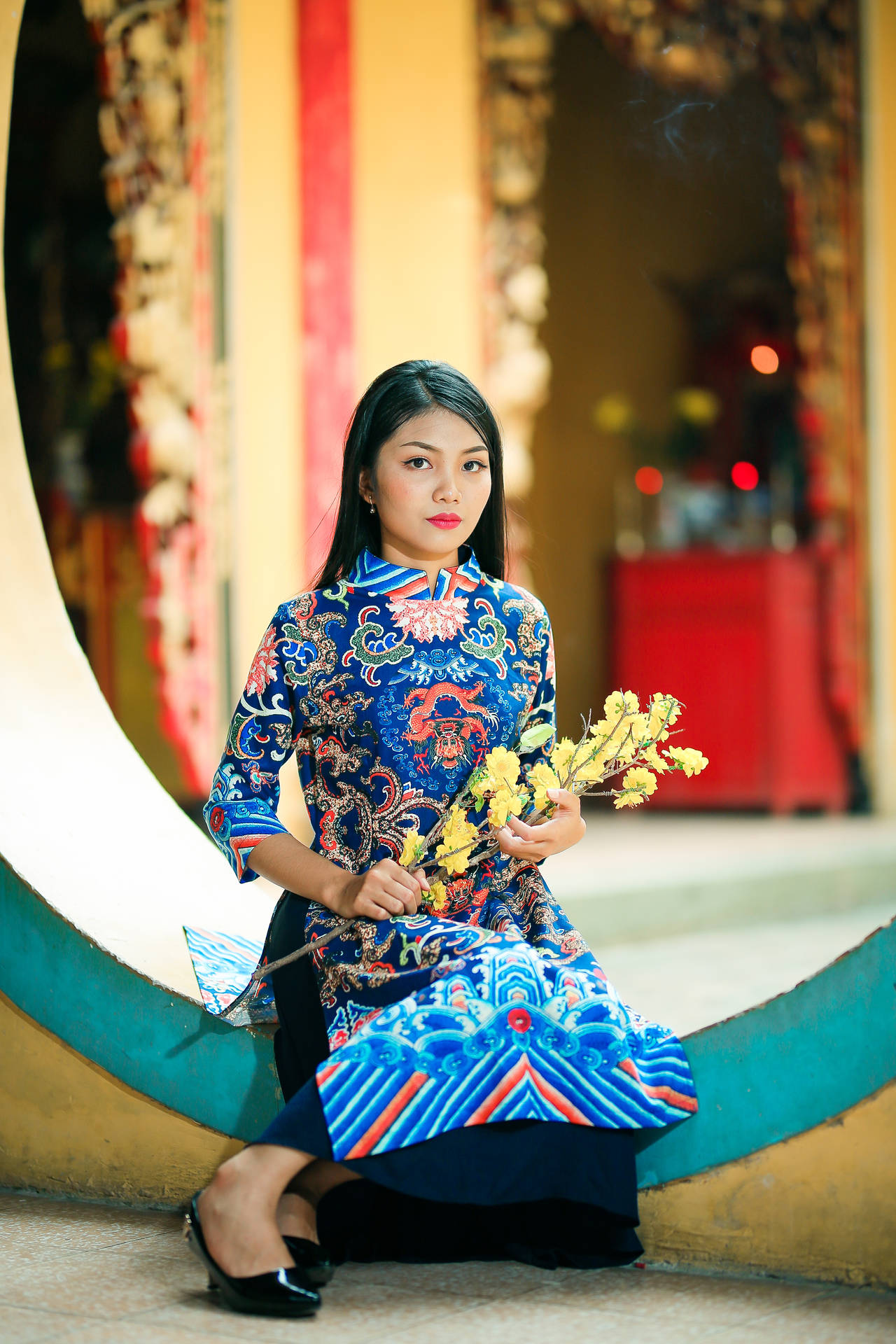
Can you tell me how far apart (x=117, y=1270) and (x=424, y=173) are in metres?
3.73

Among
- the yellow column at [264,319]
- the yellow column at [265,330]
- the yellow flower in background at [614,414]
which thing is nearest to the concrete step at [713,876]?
the yellow column at [265,330]

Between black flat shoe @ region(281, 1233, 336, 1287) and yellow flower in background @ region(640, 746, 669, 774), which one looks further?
yellow flower in background @ region(640, 746, 669, 774)

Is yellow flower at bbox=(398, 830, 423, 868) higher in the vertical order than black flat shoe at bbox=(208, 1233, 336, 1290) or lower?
higher

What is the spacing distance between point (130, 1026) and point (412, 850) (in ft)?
1.50

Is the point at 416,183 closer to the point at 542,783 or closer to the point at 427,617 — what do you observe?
the point at 427,617

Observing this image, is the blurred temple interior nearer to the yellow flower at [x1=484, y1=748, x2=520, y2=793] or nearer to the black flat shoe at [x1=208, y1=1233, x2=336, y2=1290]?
the yellow flower at [x1=484, y1=748, x2=520, y2=793]

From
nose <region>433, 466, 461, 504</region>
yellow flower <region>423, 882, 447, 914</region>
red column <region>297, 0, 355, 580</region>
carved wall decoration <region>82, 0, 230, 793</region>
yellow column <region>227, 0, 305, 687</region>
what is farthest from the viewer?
red column <region>297, 0, 355, 580</region>

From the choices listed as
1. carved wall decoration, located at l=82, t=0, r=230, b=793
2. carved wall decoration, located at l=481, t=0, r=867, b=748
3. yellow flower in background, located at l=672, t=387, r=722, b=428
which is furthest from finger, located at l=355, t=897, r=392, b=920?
yellow flower in background, located at l=672, t=387, r=722, b=428

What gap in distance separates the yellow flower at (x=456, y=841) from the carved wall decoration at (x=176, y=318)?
2667 mm

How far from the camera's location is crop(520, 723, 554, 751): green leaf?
169 cm

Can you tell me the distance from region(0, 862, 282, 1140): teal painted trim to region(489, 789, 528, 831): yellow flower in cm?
39

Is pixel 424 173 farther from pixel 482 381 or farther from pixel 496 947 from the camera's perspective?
pixel 496 947

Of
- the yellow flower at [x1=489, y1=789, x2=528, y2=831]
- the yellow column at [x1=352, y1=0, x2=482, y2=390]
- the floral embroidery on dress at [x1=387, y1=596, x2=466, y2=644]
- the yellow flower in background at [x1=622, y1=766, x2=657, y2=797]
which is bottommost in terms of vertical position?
the yellow flower at [x1=489, y1=789, x2=528, y2=831]

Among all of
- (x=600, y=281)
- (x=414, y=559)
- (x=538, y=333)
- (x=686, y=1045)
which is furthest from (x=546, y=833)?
(x=600, y=281)
